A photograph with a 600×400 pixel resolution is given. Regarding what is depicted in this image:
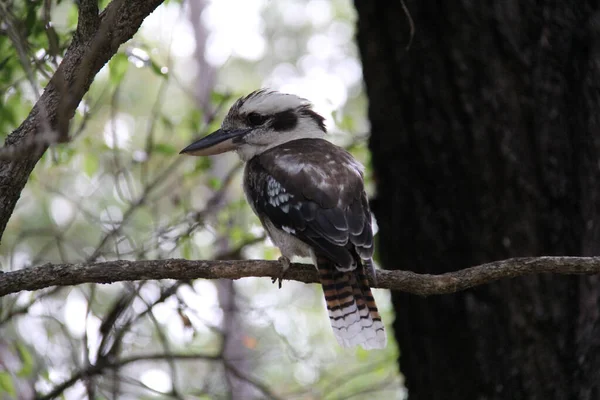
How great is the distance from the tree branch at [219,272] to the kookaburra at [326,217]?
332mm

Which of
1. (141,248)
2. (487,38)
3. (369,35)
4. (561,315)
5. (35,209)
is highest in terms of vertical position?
(35,209)

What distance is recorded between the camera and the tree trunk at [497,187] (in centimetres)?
337

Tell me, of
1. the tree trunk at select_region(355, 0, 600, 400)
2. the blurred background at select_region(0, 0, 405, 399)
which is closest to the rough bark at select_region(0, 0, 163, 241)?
the blurred background at select_region(0, 0, 405, 399)

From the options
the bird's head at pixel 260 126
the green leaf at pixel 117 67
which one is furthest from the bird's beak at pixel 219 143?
the green leaf at pixel 117 67

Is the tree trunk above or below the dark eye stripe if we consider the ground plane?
below

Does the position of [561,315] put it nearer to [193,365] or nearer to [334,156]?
[334,156]

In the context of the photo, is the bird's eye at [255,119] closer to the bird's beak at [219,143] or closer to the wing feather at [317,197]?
the bird's beak at [219,143]

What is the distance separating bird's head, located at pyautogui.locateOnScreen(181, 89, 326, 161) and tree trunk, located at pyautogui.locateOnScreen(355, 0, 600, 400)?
0.46m

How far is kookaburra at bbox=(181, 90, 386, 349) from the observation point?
2922 mm

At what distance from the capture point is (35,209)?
10109mm

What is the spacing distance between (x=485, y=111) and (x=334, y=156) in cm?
74

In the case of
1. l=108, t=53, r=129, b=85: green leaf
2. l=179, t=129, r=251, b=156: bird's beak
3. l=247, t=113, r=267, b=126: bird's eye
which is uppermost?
l=108, t=53, r=129, b=85: green leaf

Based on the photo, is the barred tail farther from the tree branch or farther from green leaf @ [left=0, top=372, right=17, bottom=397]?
green leaf @ [left=0, top=372, right=17, bottom=397]

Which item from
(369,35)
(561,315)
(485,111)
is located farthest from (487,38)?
(561,315)
